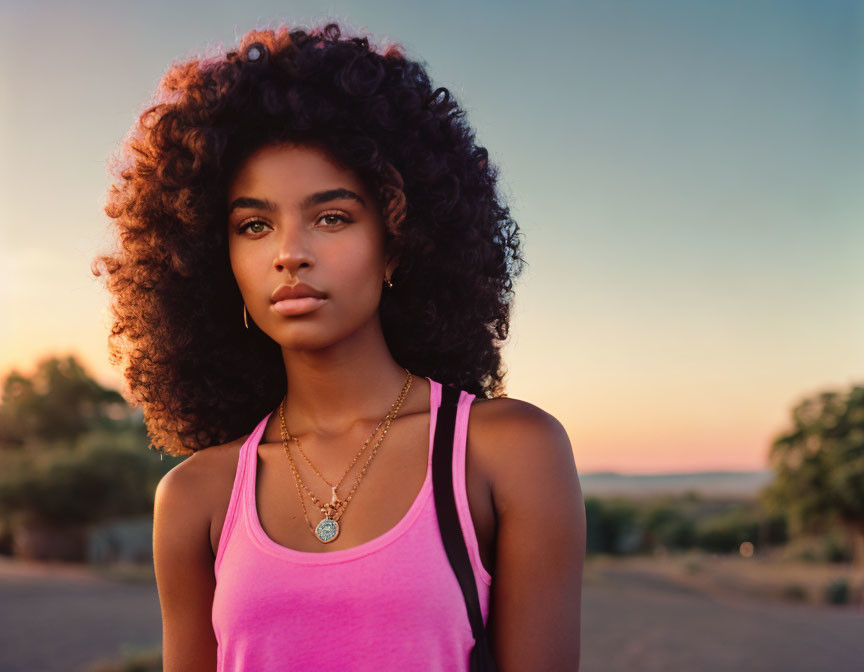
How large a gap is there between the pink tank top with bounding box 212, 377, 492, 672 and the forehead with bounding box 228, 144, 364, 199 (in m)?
0.75

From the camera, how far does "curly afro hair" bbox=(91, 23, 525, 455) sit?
2520 millimetres

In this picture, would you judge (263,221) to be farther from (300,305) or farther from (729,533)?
(729,533)

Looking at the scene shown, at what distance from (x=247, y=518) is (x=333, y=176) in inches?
37.9

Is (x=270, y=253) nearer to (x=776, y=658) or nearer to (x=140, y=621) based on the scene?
(x=776, y=658)

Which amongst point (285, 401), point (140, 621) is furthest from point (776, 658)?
point (285, 401)

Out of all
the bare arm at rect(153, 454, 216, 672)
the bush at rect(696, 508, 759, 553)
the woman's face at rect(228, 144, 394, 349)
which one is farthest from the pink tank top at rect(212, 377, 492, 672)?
the bush at rect(696, 508, 759, 553)

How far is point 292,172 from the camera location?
2420mm

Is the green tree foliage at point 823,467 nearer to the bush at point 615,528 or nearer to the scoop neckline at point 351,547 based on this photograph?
the bush at point 615,528

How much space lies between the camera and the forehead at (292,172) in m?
2.40

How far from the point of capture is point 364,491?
7.89 feet

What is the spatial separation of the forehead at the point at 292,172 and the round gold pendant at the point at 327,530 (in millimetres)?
873

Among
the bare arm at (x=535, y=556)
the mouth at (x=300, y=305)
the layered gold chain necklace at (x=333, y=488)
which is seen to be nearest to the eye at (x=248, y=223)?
the mouth at (x=300, y=305)

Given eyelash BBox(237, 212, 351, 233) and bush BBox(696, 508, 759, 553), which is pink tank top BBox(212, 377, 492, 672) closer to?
eyelash BBox(237, 212, 351, 233)

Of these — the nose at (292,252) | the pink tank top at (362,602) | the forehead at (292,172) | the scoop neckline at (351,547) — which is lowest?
the pink tank top at (362,602)
